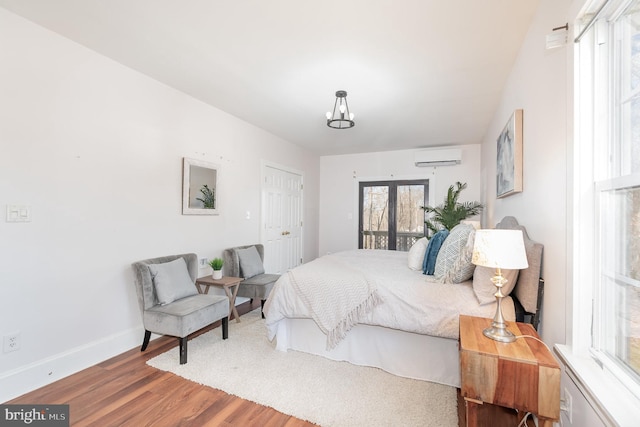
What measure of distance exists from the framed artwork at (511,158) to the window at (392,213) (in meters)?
2.70

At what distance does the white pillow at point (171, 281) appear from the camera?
8.48 feet

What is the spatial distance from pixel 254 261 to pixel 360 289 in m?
2.00

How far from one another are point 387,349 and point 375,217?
4.02m

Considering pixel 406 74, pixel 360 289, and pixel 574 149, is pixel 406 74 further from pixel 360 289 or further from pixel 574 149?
pixel 360 289

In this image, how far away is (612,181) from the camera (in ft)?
3.71

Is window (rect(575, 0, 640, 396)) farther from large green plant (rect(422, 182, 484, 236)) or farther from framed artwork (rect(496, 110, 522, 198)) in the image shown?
large green plant (rect(422, 182, 484, 236))

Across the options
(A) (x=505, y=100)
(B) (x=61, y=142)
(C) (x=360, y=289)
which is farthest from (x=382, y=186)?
(B) (x=61, y=142)

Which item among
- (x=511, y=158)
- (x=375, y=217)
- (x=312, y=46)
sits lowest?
(x=375, y=217)

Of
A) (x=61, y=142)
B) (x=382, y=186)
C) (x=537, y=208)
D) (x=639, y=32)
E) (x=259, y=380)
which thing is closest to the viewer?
(x=639, y=32)

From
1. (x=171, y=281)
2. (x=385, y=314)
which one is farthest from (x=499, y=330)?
(x=171, y=281)

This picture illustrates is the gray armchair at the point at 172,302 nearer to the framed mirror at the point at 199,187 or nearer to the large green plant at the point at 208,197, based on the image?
the framed mirror at the point at 199,187

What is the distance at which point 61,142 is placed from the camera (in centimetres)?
225

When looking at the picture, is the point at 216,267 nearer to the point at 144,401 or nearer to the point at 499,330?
the point at 144,401

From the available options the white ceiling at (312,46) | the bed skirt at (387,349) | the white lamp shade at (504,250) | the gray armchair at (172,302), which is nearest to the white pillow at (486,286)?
the bed skirt at (387,349)
